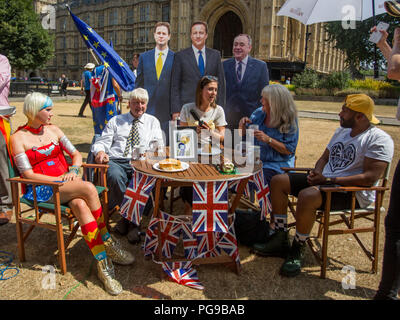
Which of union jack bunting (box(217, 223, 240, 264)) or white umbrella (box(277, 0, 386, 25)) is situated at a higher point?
Result: white umbrella (box(277, 0, 386, 25))

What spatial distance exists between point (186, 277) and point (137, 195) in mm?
801

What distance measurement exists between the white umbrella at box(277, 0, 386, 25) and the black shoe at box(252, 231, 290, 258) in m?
2.22

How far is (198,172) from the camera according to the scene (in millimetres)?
2723

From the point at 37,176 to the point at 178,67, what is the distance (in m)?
2.47

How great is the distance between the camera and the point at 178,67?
4.49 metres

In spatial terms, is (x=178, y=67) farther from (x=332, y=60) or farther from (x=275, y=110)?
(x=332, y=60)

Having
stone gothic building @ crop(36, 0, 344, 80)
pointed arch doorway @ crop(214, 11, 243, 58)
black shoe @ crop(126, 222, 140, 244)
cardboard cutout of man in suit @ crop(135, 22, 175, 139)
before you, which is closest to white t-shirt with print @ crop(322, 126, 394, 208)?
black shoe @ crop(126, 222, 140, 244)

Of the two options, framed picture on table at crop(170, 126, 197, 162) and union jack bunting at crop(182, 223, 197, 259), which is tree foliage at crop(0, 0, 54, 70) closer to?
framed picture on table at crop(170, 126, 197, 162)

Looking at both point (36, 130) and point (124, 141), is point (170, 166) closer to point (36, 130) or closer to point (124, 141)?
point (124, 141)

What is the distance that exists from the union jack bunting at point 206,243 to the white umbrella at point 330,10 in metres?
2.48

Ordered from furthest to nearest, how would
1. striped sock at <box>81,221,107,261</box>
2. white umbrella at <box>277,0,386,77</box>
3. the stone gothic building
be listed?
the stone gothic building < white umbrella at <box>277,0,386,77</box> < striped sock at <box>81,221,107,261</box>

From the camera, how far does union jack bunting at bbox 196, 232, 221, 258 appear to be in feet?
9.48

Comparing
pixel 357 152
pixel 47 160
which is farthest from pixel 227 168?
pixel 47 160
